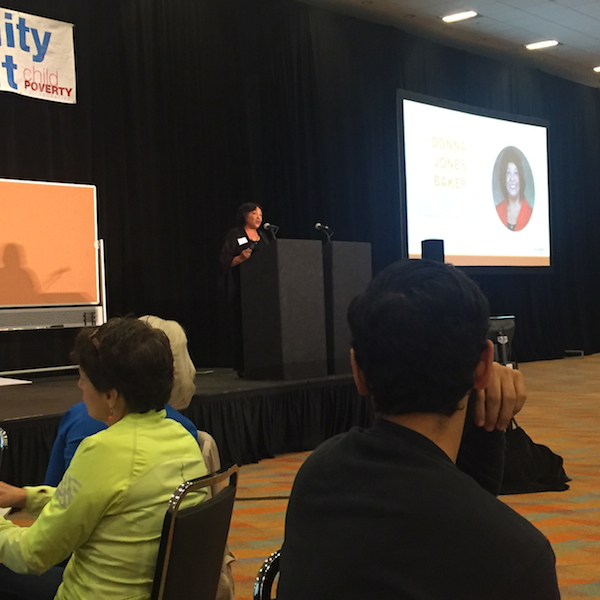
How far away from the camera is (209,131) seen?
279 inches

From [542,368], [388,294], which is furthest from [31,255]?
[542,368]

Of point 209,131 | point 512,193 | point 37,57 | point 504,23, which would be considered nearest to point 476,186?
point 512,193

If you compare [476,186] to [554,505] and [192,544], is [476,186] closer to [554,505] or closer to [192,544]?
[554,505]

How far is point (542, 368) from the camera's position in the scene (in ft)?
31.6

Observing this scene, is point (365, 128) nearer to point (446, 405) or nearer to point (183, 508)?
point (183, 508)

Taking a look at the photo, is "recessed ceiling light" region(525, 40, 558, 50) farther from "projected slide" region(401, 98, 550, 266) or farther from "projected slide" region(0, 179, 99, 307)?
"projected slide" region(0, 179, 99, 307)

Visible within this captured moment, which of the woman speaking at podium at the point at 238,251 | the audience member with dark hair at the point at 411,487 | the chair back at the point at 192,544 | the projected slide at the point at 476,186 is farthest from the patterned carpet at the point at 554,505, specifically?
the projected slide at the point at 476,186

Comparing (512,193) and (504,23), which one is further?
(512,193)

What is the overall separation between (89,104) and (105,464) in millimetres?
5322

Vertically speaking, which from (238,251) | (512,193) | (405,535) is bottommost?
(405,535)

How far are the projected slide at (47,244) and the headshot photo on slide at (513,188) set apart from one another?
501 centimetres

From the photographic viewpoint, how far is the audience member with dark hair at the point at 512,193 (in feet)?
30.8

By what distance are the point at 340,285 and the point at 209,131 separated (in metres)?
2.44

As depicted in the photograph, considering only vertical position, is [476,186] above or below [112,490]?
above
